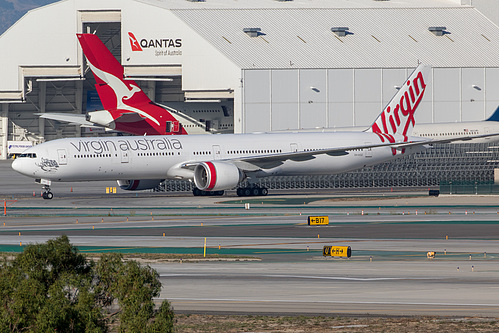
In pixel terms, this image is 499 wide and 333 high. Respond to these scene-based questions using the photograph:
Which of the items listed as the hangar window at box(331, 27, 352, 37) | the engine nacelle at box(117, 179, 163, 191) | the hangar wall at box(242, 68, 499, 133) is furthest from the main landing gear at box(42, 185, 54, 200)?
the hangar window at box(331, 27, 352, 37)

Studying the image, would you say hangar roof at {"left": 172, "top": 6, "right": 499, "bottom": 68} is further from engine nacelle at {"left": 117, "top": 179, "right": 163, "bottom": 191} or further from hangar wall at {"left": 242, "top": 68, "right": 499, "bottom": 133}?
engine nacelle at {"left": 117, "top": 179, "right": 163, "bottom": 191}

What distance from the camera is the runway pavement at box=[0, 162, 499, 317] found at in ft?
72.6

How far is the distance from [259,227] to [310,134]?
25.3 m

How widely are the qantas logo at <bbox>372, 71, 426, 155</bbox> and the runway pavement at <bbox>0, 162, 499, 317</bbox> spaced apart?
5.97 metres

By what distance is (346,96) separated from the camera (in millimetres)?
93125

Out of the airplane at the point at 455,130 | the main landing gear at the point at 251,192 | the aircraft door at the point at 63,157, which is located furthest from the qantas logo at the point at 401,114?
the aircraft door at the point at 63,157

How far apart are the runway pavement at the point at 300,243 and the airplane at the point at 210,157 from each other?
68.4 inches

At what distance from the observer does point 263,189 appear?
6544 centimetres

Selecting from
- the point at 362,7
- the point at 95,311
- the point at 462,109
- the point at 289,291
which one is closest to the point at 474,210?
the point at 289,291

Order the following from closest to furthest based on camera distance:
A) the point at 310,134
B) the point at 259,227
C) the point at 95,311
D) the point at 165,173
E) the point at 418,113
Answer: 1. the point at 95,311
2. the point at 259,227
3. the point at 165,173
4. the point at 310,134
5. the point at 418,113

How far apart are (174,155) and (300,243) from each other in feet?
91.1

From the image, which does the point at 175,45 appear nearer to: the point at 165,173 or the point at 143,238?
the point at 165,173

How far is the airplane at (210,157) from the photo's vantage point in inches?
2356

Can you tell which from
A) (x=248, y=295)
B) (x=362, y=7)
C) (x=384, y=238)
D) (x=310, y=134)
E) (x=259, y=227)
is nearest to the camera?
(x=248, y=295)
